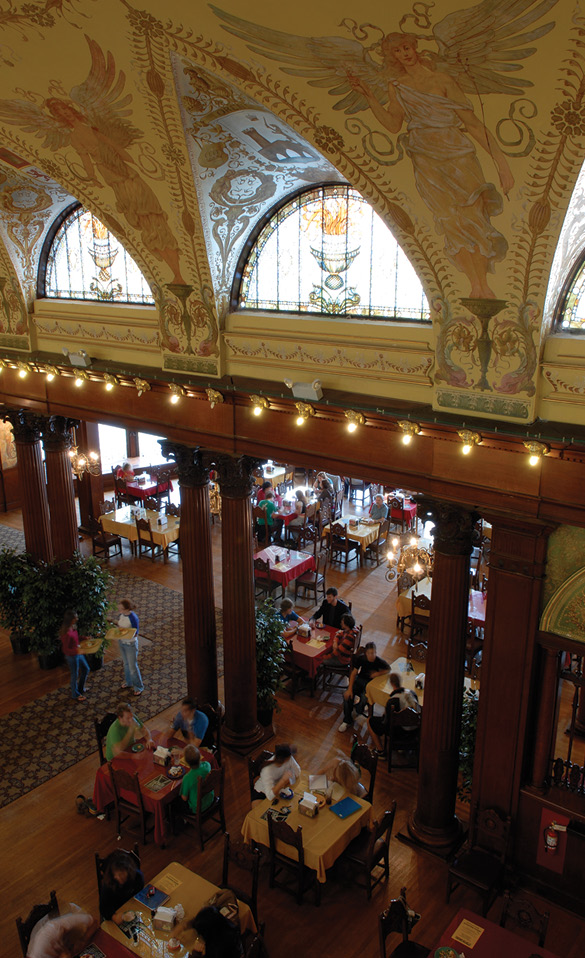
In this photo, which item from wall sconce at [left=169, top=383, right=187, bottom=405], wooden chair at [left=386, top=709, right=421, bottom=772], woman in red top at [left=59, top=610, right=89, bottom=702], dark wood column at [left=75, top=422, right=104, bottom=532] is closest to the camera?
wall sconce at [left=169, top=383, right=187, bottom=405]

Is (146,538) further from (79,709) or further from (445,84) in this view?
(445,84)

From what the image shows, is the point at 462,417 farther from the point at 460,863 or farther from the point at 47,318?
the point at 47,318

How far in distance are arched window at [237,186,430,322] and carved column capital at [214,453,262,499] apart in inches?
68.9

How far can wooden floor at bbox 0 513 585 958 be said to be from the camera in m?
6.83

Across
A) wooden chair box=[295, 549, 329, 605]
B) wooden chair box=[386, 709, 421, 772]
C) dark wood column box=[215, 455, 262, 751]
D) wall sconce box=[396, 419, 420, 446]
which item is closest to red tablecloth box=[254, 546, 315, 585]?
wooden chair box=[295, 549, 329, 605]

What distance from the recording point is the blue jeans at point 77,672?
34.2 ft

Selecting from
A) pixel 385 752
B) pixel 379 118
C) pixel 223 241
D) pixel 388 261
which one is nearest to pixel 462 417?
pixel 388 261

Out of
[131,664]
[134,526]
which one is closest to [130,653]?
[131,664]

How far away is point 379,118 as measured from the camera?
4.89 metres

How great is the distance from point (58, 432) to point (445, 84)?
28.0 ft

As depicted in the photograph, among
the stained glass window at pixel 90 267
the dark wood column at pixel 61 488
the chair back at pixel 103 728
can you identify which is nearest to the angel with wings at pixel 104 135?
the stained glass window at pixel 90 267

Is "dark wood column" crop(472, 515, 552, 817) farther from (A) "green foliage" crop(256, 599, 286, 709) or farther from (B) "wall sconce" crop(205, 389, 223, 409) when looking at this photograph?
(B) "wall sconce" crop(205, 389, 223, 409)

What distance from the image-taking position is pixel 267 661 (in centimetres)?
967

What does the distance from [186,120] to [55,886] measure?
7.32 meters
